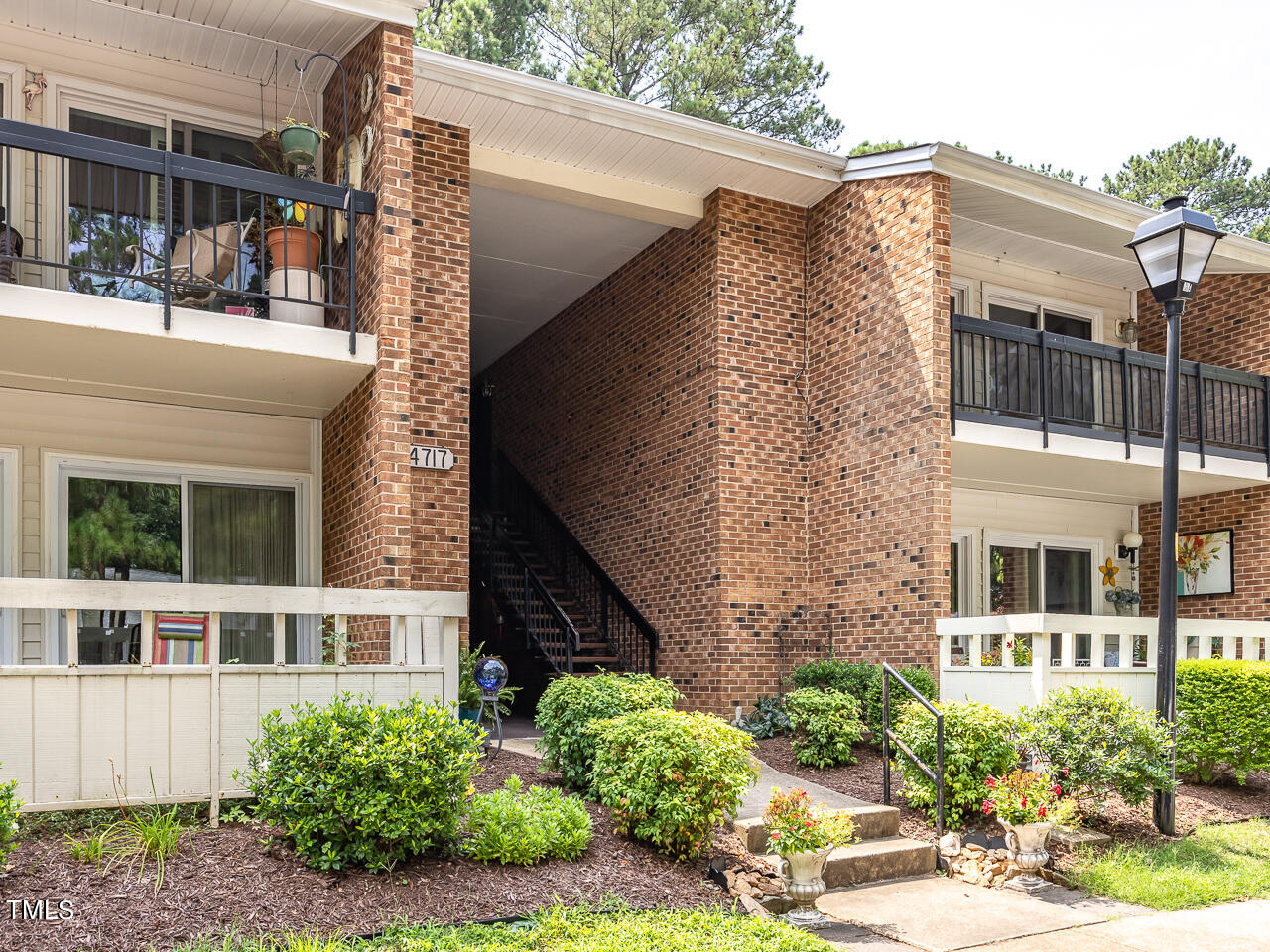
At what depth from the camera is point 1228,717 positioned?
869 centimetres

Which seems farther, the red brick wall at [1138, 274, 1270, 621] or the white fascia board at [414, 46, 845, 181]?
the red brick wall at [1138, 274, 1270, 621]

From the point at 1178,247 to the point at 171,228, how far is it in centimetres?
734

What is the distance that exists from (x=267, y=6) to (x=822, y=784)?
7247 mm

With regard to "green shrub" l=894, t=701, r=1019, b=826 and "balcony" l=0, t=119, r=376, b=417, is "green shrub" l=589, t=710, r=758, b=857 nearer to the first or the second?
"green shrub" l=894, t=701, r=1019, b=826

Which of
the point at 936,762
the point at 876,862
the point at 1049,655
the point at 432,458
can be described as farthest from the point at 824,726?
the point at 432,458

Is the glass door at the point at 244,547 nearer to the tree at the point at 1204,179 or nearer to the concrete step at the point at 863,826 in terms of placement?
the concrete step at the point at 863,826

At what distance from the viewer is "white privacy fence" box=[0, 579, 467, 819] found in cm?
540

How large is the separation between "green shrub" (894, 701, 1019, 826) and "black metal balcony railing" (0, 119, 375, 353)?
5.07 meters

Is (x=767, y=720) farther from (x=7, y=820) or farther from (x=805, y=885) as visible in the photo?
(x=7, y=820)

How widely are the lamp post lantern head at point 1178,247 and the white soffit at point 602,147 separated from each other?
11.3 ft

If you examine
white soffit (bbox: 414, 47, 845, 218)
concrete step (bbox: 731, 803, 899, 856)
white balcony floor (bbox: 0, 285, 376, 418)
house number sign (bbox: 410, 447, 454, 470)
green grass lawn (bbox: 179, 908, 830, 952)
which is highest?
white soffit (bbox: 414, 47, 845, 218)

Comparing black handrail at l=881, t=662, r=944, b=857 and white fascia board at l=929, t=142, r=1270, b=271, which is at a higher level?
white fascia board at l=929, t=142, r=1270, b=271

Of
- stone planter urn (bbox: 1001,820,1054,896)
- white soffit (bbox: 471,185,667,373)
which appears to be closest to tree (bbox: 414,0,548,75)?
white soffit (bbox: 471,185,667,373)

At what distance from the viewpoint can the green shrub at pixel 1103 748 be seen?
7234 mm
